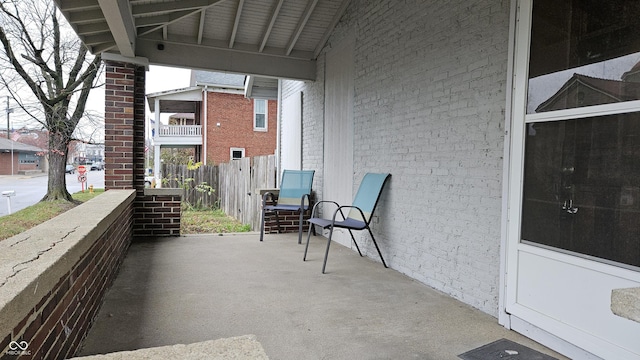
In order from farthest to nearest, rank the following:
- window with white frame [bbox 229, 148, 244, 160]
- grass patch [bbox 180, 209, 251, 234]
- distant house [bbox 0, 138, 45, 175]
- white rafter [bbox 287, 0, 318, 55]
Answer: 1. window with white frame [bbox 229, 148, 244, 160]
2. distant house [bbox 0, 138, 45, 175]
3. grass patch [bbox 180, 209, 251, 234]
4. white rafter [bbox 287, 0, 318, 55]

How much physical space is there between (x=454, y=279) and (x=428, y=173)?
96 cm

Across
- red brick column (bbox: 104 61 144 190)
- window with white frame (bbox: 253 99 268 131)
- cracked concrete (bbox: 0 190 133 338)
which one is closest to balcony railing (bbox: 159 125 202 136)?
window with white frame (bbox: 253 99 268 131)

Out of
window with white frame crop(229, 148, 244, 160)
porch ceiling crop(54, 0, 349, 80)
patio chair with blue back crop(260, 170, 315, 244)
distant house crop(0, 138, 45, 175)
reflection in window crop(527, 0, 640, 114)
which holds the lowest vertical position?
patio chair with blue back crop(260, 170, 315, 244)

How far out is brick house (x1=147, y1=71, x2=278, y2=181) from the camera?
1504cm

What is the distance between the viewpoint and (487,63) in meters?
2.94

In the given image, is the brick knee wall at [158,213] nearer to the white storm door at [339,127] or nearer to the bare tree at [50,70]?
the white storm door at [339,127]

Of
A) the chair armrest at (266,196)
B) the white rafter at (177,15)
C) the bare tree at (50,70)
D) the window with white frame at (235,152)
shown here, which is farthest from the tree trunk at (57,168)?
the window with white frame at (235,152)

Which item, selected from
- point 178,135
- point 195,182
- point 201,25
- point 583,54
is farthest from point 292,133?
A: point 178,135

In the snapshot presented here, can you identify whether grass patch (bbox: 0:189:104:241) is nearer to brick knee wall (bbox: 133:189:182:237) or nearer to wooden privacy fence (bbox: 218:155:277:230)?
brick knee wall (bbox: 133:189:182:237)

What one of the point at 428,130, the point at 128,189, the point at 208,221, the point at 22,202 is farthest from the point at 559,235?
the point at 22,202

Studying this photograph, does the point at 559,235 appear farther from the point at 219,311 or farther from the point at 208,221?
the point at 208,221

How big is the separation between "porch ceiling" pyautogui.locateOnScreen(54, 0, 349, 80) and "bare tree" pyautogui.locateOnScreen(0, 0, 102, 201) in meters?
4.20

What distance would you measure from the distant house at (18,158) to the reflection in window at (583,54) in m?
9.57

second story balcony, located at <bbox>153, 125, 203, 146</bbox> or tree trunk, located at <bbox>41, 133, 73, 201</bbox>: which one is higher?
second story balcony, located at <bbox>153, 125, 203, 146</bbox>
